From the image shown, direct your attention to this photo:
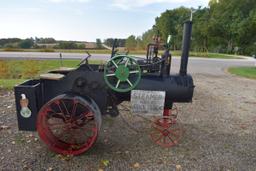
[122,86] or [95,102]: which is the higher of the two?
[122,86]

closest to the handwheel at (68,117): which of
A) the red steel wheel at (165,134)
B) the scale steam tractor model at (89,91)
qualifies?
the scale steam tractor model at (89,91)

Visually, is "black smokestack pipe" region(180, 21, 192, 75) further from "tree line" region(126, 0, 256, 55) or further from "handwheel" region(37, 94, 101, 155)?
"tree line" region(126, 0, 256, 55)

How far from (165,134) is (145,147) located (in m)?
0.42

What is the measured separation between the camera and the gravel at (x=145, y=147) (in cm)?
299

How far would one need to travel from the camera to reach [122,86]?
3.19 metres

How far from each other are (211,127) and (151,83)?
1694 mm

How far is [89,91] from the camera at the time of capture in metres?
3.28

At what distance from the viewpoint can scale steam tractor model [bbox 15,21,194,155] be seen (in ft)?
10.2

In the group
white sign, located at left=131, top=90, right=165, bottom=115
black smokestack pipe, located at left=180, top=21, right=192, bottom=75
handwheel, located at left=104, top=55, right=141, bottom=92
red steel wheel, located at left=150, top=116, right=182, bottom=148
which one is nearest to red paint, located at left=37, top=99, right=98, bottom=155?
handwheel, located at left=104, top=55, right=141, bottom=92

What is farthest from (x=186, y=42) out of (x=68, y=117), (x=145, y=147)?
(x=68, y=117)

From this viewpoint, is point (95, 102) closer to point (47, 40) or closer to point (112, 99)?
point (112, 99)

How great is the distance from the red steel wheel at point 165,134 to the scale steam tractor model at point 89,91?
121mm

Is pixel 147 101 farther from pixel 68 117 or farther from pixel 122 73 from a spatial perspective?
pixel 68 117

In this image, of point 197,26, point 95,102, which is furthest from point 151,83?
point 197,26
